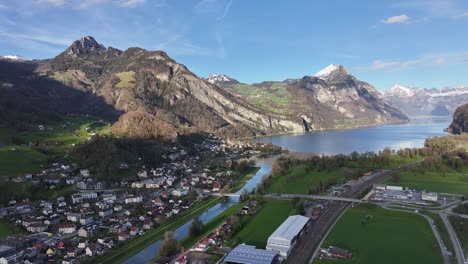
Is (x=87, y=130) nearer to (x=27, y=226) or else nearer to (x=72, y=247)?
(x=27, y=226)

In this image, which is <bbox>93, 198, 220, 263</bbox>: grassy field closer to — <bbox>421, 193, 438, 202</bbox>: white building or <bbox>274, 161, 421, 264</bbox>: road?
<bbox>274, 161, 421, 264</bbox>: road

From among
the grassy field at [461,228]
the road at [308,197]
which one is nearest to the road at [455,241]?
the grassy field at [461,228]

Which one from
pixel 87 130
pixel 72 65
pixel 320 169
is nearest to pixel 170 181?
pixel 320 169

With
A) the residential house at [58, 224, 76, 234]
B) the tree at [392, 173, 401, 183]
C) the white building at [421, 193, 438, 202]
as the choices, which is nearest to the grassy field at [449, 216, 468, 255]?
the white building at [421, 193, 438, 202]

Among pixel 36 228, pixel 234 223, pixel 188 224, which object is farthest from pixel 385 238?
pixel 36 228

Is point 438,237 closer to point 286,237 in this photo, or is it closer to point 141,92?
point 286,237
